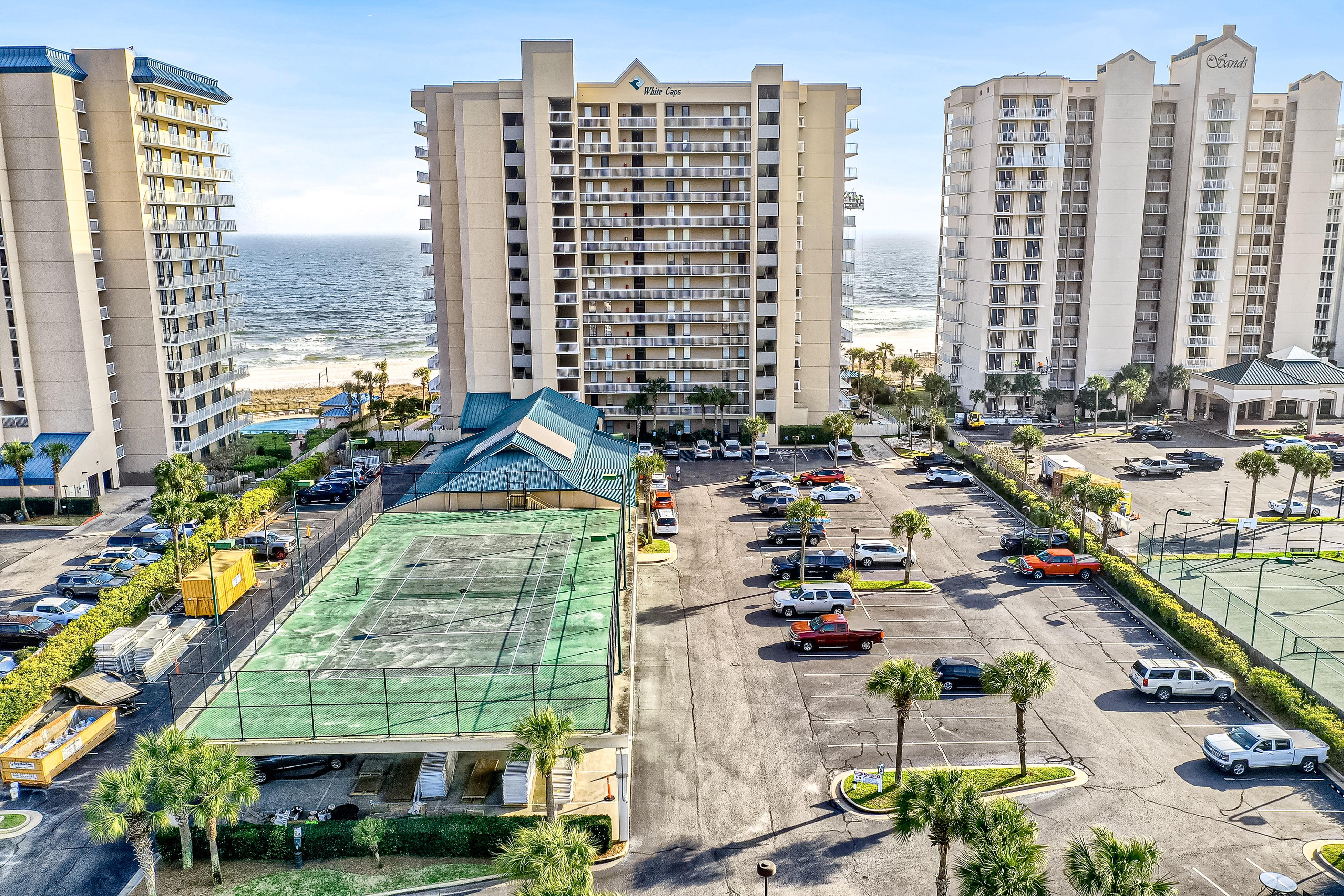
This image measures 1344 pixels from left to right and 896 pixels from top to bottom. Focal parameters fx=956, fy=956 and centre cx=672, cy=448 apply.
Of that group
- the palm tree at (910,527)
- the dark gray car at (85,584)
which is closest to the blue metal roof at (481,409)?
the dark gray car at (85,584)

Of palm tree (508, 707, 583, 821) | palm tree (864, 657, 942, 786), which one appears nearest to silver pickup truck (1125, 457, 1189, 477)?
palm tree (864, 657, 942, 786)

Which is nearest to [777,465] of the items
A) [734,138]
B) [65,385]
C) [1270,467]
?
[734,138]

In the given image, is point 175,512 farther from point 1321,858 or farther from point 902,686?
point 1321,858

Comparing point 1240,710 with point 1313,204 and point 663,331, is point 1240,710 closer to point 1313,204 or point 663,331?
point 663,331

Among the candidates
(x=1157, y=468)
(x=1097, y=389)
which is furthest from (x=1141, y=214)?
(x=1157, y=468)

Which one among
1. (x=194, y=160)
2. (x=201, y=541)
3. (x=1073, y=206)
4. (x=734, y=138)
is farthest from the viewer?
(x=1073, y=206)

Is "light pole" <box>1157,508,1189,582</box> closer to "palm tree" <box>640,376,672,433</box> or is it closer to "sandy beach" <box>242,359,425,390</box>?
"palm tree" <box>640,376,672,433</box>
